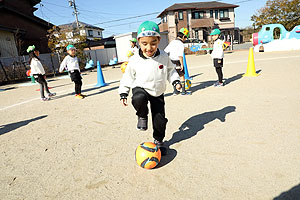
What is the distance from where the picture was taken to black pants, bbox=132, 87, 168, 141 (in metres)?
2.67

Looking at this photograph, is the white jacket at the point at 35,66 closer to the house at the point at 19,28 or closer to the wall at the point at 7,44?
the house at the point at 19,28

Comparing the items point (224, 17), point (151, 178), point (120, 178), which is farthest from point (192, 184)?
point (224, 17)

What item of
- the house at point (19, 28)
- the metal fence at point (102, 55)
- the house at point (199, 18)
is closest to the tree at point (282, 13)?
the house at point (199, 18)

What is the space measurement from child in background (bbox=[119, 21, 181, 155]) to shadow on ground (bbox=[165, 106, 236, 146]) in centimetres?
58

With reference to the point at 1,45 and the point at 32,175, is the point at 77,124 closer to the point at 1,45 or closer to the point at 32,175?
the point at 32,175

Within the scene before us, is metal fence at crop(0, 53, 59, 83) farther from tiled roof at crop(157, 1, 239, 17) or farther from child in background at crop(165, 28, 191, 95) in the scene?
tiled roof at crop(157, 1, 239, 17)

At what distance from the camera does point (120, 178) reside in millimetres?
2404

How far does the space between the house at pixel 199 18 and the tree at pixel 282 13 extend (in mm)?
9261

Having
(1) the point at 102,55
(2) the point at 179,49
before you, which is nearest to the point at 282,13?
(1) the point at 102,55

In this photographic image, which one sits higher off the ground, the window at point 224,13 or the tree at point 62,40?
the window at point 224,13

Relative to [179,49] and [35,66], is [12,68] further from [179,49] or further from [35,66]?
[179,49]

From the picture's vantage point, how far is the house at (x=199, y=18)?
40031mm

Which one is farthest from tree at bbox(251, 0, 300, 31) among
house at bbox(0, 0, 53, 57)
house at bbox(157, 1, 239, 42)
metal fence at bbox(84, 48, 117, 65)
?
house at bbox(0, 0, 53, 57)

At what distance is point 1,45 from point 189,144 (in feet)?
67.3
